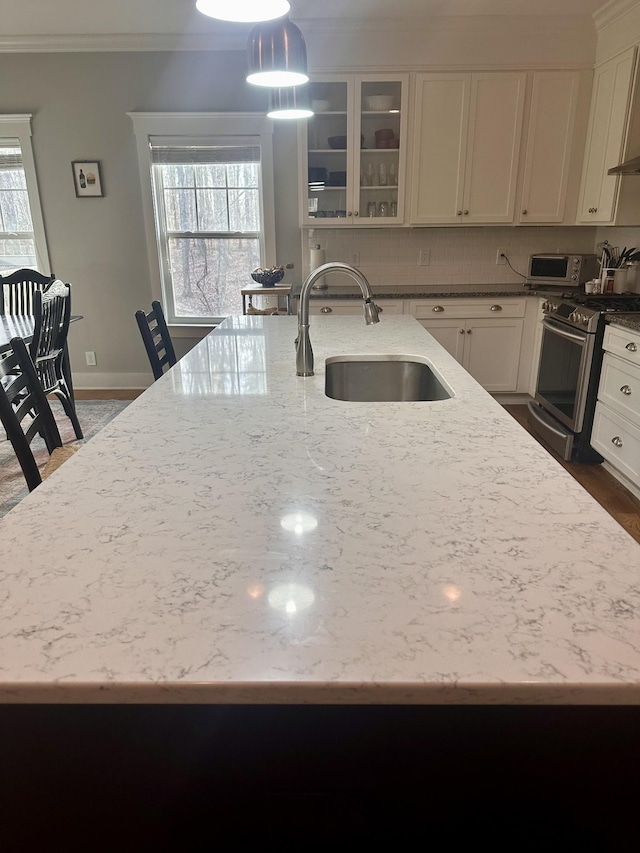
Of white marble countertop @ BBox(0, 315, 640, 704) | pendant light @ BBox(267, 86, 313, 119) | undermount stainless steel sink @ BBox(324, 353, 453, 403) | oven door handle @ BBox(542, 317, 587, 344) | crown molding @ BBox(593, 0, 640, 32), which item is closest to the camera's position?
white marble countertop @ BBox(0, 315, 640, 704)

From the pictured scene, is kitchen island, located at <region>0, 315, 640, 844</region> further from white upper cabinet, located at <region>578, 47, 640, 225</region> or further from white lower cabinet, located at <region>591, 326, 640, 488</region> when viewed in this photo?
white upper cabinet, located at <region>578, 47, 640, 225</region>

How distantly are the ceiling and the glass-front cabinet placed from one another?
0.39 meters

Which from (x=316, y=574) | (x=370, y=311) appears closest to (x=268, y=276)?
(x=370, y=311)

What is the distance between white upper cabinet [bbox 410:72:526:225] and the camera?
13.1 feet

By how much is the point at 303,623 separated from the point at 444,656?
0.15 metres

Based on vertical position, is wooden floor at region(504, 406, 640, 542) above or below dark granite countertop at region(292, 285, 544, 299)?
below

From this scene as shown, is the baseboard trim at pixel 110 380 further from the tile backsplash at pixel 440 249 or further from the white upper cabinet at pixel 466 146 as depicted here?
the white upper cabinet at pixel 466 146

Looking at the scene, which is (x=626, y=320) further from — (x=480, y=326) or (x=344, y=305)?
(x=344, y=305)

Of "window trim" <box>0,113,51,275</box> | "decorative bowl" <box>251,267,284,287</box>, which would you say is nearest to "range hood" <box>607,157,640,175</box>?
"decorative bowl" <box>251,267,284,287</box>

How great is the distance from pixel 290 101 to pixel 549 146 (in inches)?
100

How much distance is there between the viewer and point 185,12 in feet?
12.3

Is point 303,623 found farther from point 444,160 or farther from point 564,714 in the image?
point 444,160

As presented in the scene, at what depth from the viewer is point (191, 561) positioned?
76 centimetres

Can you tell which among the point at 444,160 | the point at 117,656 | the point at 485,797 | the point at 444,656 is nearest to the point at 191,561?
the point at 117,656
